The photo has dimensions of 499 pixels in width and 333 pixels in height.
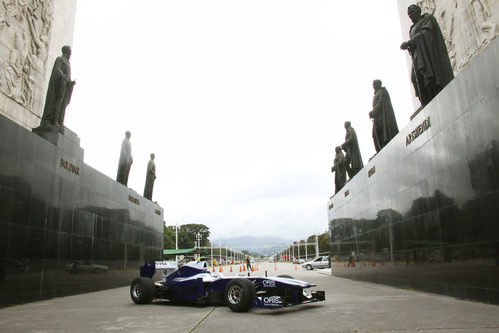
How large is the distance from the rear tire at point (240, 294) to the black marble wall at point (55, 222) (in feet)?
17.1

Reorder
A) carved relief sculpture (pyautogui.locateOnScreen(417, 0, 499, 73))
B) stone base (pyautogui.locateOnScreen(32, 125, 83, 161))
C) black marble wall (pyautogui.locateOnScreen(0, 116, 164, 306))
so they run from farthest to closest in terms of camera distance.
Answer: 1. carved relief sculpture (pyautogui.locateOnScreen(417, 0, 499, 73))
2. stone base (pyautogui.locateOnScreen(32, 125, 83, 161))
3. black marble wall (pyautogui.locateOnScreen(0, 116, 164, 306))

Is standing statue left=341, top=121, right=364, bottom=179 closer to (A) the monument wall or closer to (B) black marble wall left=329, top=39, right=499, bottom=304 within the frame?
(B) black marble wall left=329, top=39, right=499, bottom=304

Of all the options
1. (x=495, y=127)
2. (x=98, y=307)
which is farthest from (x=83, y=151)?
(x=495, y=127)

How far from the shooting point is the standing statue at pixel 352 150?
19359 mm

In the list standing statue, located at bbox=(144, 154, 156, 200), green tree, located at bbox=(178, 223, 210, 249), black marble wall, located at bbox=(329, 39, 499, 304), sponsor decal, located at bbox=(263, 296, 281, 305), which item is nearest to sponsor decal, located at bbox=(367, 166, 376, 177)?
black marble wall, located at bbox=(329, 39, 499, 304)

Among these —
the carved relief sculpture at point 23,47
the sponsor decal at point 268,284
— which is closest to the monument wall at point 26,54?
the carved relief sculpture at point 23,47

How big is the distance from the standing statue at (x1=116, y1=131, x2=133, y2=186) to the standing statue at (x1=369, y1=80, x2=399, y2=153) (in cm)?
1154

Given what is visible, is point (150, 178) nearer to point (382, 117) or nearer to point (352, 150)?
point (352, 150)

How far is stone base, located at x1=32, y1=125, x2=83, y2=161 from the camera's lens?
39.5 feet

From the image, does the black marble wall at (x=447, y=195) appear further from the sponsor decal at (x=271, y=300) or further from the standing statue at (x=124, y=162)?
the standing statue at (x=124, y=162)

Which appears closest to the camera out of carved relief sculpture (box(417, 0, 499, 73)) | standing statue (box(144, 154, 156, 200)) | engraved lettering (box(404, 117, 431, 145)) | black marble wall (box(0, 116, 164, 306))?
black marble wall (box(0, 116, 164, 306))

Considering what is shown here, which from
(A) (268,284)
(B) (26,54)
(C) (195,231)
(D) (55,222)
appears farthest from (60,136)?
(C) (195,231)

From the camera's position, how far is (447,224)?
8664 mm

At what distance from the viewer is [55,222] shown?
1158 cm
